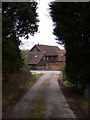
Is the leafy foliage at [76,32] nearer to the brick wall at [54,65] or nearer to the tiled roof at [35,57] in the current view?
the tiled roof at [35,57]

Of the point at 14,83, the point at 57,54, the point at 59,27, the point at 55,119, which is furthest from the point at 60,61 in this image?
the point at 55,119

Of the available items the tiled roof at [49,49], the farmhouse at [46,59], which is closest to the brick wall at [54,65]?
the farmhouse at [46,59]

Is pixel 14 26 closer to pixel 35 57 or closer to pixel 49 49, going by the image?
pixel 35 57

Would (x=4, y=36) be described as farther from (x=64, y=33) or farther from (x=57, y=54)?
(x=57, y=54)

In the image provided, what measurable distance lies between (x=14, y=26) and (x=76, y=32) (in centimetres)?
669

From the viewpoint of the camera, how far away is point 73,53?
76.7 ft

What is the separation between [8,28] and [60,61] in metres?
92.5

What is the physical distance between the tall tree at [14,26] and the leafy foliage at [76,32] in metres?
2.68

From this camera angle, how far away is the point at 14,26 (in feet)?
87.9

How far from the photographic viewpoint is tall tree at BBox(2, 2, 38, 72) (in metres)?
20.5

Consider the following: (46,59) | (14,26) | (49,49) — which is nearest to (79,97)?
(14,26)

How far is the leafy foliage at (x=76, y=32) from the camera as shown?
2203 cm

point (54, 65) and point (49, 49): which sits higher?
point (49, 49)

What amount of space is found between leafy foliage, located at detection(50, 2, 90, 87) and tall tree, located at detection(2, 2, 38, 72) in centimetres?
268
